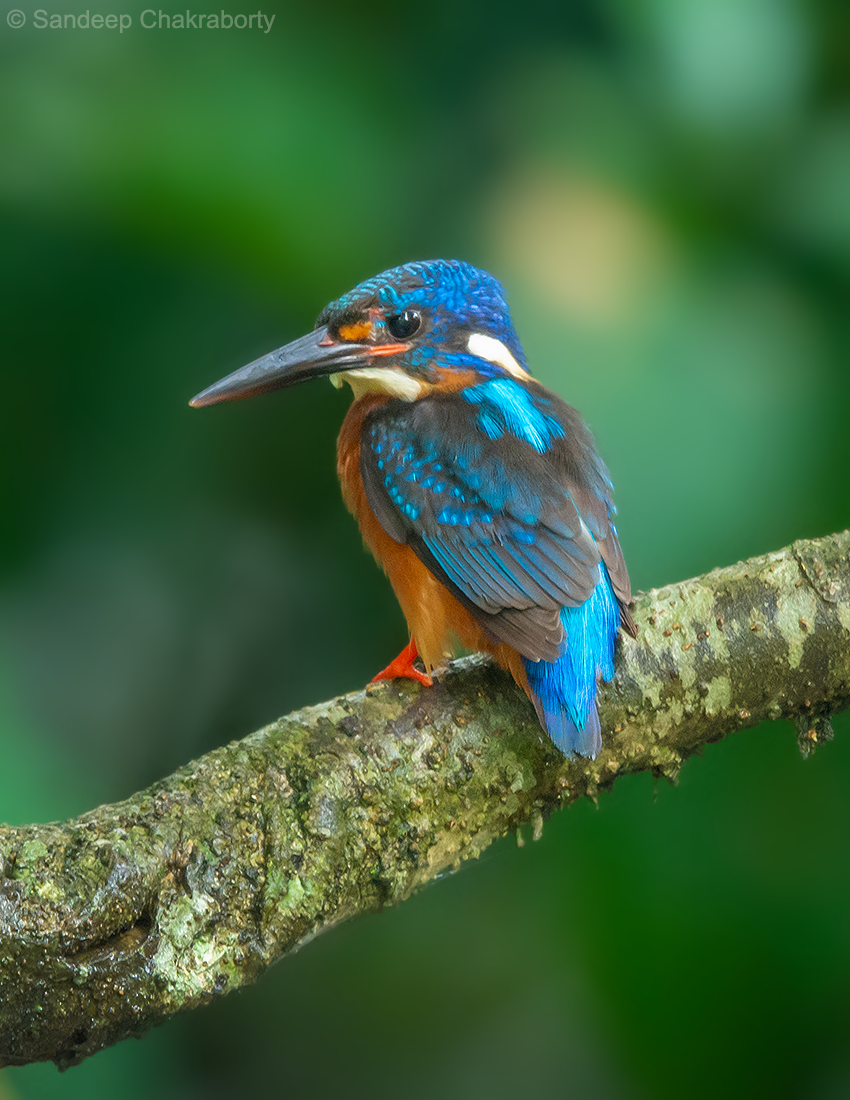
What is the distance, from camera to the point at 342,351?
1736mm

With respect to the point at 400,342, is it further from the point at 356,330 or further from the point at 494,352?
the point at 494,352

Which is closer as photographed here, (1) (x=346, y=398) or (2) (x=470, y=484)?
(2) (x=470, y=484)

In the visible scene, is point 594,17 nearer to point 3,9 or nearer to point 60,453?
point 3,9

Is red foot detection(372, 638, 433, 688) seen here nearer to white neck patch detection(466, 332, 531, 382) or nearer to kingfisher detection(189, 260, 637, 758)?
kingfisher detection(189, 260, 637, 758)

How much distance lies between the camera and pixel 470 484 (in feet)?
5.29

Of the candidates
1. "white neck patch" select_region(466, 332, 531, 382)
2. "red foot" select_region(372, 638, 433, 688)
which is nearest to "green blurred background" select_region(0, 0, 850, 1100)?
"white neck patch" select_region(466, 332, 531, 382)

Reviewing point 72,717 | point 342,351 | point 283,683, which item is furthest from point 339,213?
point 72,717

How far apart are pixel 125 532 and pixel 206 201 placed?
709 mm

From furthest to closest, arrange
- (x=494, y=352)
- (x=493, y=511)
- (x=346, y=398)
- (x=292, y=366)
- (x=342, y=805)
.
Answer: (x=346, y=398) < (x=494, y=352) < (x=292, y=366) < (x=493, y=511) < (x=342, y=805)

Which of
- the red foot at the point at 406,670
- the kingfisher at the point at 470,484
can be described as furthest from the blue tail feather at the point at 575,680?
the red foot at the point at 406,670

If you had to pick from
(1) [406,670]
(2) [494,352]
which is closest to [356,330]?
(2) [494,352]

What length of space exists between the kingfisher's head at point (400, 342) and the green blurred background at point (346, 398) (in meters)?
0.46

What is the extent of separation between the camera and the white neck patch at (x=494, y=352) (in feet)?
6.02

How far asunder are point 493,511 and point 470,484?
55mm
